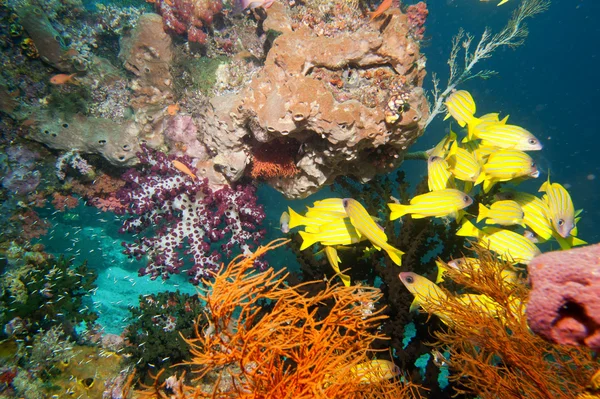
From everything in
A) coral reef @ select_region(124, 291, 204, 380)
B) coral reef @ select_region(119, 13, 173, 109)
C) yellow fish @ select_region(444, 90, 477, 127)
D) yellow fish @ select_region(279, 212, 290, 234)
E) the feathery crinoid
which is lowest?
coral reef @ select_region(124, 291, 204, 380)

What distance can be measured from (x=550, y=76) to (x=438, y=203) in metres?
51.5

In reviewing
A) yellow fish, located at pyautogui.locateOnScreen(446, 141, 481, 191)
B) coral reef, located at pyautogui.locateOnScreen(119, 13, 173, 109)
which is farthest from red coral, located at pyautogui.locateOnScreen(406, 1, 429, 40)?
coral reef, located at pyautogui.locateOnScreen(119, 13, 173, 109)

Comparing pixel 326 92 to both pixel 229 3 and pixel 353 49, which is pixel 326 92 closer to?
pixel 353 49

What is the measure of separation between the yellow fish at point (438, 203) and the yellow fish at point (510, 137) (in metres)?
1.04

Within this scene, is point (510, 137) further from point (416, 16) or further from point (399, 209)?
point (416, 16)

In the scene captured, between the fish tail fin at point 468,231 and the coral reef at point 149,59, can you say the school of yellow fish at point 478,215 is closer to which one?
the fish tail fin at point 468,231

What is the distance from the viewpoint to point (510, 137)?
11.5 feet

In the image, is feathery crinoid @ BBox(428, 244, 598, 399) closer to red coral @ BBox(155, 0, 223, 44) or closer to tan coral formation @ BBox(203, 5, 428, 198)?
tan coral formation @ BBox(203, 5, 428, 198)

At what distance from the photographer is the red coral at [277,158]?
4.71 m

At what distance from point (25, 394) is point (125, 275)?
3.23 metres

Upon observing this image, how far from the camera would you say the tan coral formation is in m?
3.73

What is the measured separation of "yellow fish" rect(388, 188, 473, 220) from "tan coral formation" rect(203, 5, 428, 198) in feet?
3.91

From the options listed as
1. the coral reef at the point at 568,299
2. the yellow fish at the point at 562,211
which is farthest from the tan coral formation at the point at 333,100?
the coral reef at the point at 568,299

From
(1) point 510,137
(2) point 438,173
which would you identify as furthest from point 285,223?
(1) point 510,137
